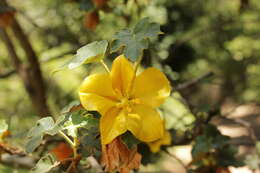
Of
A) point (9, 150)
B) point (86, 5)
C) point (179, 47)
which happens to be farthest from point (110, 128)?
point (179, 47)

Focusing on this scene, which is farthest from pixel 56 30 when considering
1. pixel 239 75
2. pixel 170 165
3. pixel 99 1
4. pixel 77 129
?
pixel 239 75

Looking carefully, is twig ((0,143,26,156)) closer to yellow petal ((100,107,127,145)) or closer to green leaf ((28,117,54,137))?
green leaf ((28,117,54,137))

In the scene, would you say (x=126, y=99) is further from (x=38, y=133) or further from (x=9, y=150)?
(x=9, y=150)

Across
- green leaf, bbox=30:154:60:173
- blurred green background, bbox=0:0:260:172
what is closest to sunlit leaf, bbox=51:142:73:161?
green leaf, bbox=30:154:60:173

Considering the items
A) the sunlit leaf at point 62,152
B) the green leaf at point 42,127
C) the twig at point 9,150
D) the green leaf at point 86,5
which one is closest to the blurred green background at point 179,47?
the green leaf at point 86,5

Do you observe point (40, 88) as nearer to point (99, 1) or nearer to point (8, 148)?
point (99, 1)
